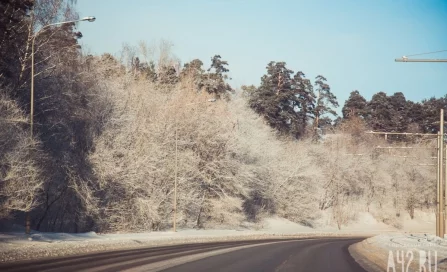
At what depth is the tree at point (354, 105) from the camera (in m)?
111

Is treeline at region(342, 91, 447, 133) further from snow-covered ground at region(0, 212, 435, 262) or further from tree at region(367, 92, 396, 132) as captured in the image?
snow-covered ground at region(0, 212, 435, 262)

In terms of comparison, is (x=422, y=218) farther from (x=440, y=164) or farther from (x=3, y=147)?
(x=3, y=147)

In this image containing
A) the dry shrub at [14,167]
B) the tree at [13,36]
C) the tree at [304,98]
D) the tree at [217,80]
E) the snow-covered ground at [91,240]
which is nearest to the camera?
the snow-covered ground at [91,240]

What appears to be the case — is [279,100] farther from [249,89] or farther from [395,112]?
[395,112]

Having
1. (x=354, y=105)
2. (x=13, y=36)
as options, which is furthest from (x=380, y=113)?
(x=13, y=36)

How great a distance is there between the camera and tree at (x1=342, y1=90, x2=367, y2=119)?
11059cm

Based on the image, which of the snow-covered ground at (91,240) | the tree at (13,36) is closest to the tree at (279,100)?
the snow-covered ground at (91,240)

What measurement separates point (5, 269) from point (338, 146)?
7936 centimetres

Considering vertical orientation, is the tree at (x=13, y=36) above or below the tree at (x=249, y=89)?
below

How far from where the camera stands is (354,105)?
368 feet

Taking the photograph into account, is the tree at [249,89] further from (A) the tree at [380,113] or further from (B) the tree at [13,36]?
(B) the tree at [13,36]

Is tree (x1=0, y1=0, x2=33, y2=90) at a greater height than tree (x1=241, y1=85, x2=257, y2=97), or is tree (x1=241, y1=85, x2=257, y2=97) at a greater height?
tree (x1=241, y1=85, x2=257, y2=97)

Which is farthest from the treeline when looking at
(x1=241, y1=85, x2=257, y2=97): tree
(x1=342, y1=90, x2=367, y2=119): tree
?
(x1=241, y1=85, x2=257, y2=97): tree

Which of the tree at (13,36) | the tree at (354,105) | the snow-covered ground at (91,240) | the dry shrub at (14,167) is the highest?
the tree at (354,105)
